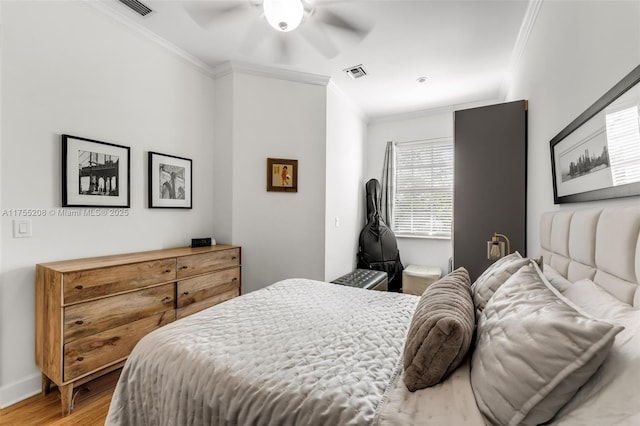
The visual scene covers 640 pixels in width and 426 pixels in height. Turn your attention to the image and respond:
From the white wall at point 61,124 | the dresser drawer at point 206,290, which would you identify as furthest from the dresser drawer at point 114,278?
the white wall at point 61,124

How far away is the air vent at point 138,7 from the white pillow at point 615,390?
3197 mm

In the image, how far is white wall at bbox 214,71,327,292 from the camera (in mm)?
3119

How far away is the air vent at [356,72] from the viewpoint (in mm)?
3064

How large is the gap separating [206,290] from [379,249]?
252 cm

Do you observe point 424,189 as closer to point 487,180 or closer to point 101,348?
point 487,180

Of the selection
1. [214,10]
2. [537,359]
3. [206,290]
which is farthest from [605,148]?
[206,290]

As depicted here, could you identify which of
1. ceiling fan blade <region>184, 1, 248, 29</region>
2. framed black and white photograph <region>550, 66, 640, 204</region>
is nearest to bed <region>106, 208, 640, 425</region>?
framed black and white photograph <region>550, 66, 640, 204</region>

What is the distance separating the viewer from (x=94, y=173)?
2.16 meters

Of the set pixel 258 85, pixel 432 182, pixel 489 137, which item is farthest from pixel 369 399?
pixel 432 182

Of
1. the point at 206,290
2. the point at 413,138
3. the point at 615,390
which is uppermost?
the point at 413,138

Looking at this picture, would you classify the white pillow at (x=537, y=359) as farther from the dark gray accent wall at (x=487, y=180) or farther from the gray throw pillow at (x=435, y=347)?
the dark gray accent wall at (x=487, y=180)

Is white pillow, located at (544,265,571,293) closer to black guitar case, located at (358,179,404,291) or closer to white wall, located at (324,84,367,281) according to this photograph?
white wall, located at (324,84,367,281)

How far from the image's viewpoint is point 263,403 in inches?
35.3

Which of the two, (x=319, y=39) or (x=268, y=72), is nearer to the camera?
(x=319, y=39)
